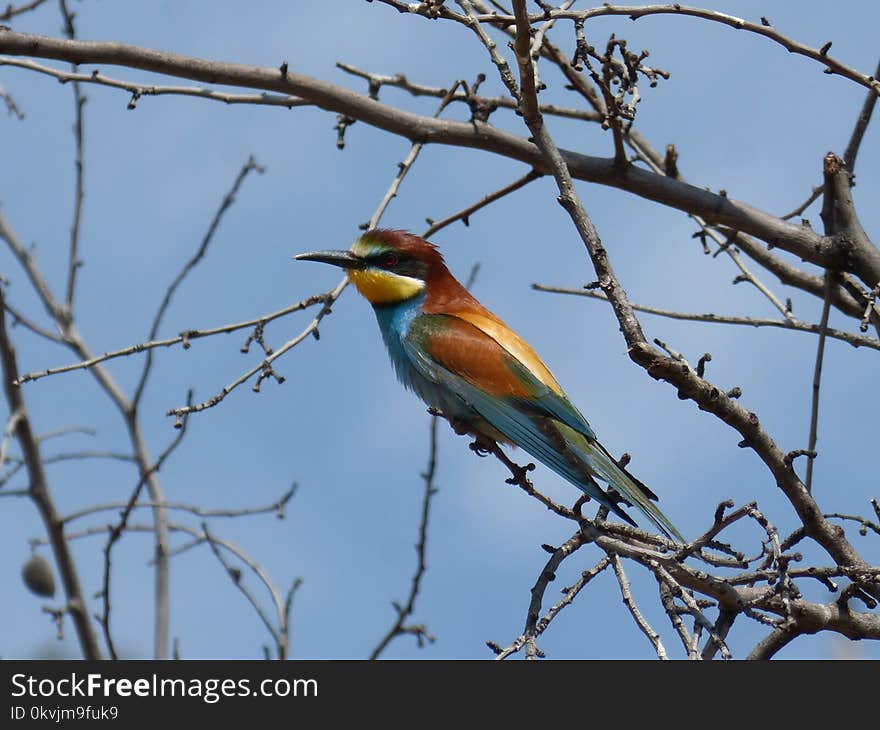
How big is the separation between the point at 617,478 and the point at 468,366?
2.46 feet

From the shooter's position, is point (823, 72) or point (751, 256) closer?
point (823, 72)

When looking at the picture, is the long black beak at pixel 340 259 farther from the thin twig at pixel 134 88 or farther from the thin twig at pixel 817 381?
the thin twig at pixel 817 381

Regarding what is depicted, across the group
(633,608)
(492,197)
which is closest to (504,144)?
(492,197)

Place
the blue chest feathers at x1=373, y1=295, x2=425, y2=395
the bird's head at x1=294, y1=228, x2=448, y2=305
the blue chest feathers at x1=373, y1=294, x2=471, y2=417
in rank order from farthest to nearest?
the bird's head at x1=294, y1=228, x2=448, y2=305 → the blue chest feathers at x1=373, y1=295, x2=425, y2=395 → the blue chest feathers at x1=373, y1=294, x2=471, y2=417

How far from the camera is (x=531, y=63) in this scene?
9.36 ft

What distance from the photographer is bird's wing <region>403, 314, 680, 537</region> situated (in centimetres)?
357

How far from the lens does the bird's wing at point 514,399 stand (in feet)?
11.7

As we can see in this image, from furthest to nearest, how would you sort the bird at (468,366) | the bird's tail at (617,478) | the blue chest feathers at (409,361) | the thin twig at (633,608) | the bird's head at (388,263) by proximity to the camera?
the bird's head at (388,263), the blue chest feathers at (409,361), the bird at (468,366), the bird's tail at (617,478), the thin twig at (633,608)

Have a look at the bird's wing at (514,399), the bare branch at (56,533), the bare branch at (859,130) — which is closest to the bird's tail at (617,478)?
the bird's wing at (514,399)

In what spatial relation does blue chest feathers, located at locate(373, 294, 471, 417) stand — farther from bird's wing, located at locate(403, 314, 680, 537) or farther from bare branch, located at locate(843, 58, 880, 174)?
bare branch, located at locate(843, 58, 880, 174)

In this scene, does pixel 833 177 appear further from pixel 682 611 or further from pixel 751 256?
pixel 682 611

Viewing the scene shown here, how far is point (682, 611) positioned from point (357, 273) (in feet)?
7.29

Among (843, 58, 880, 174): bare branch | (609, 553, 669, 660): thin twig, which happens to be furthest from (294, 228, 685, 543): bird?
(843, 58, 880, 174): bare branch

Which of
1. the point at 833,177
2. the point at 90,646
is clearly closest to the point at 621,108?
the point at 833,177
